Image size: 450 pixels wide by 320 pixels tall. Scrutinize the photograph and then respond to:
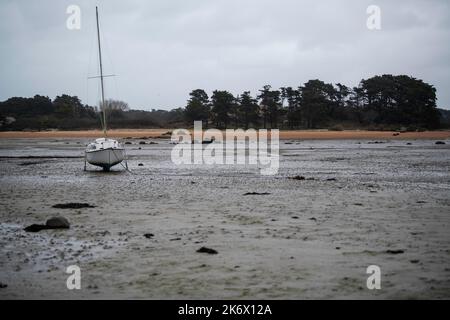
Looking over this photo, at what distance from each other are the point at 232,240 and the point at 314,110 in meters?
82.8

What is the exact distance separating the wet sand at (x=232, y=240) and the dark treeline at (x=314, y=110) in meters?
73.3

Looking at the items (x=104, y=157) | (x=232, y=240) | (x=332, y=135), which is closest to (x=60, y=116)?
(x=332, y=135)

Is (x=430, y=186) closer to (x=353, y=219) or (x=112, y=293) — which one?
(x=353, y=219)

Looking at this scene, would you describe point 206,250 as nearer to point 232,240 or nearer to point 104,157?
point 232,240

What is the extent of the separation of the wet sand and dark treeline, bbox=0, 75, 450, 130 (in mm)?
73287

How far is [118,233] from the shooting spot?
9.92m

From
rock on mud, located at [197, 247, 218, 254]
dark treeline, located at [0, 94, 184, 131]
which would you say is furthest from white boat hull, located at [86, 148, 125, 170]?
dark treeline, located at [0, 94, 184, 131]

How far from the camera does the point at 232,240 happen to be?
9094 millimetres

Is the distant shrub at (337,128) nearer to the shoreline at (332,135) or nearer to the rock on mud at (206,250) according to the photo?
the shoreline at (332,135)

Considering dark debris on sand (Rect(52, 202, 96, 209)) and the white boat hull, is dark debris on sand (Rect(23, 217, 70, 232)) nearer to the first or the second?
dark debris on sand (Rect(52, 202, 96, 209))

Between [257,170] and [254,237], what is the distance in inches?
582

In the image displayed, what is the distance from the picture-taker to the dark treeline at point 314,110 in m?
90.6

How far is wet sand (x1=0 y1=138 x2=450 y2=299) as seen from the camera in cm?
652

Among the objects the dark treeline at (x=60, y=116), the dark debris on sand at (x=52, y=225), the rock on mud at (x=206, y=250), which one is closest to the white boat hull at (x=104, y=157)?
the dark debris on sand at (x=52, y=225)
